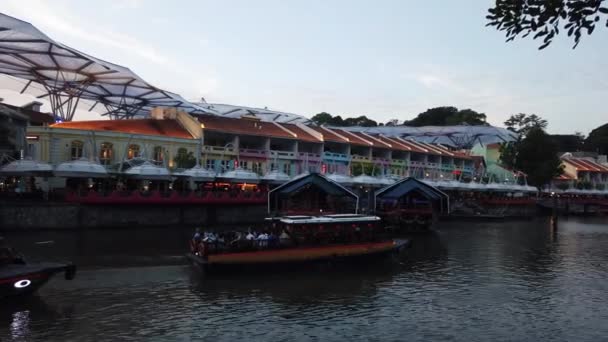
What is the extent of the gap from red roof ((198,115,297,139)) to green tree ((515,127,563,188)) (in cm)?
4013

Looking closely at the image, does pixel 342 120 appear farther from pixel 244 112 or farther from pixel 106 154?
pixel 106 154

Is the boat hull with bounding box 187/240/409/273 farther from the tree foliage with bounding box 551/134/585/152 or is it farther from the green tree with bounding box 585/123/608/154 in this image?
the tree foliage with bounding box 551/134/585/152

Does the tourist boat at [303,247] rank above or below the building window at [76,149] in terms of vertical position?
below

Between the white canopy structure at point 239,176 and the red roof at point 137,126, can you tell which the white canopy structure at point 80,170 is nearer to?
the red roof at point 137,126

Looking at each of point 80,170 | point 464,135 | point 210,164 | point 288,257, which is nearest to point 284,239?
point 288,257

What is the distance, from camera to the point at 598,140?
137m

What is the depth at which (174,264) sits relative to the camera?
27.0 meters

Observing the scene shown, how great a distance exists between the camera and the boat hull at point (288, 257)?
79.5 ft

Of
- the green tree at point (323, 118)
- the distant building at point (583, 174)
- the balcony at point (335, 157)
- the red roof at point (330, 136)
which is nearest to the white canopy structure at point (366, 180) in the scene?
the balcony at point (335, 157)

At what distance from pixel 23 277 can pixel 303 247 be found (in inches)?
471

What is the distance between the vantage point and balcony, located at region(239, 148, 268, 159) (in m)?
61.1

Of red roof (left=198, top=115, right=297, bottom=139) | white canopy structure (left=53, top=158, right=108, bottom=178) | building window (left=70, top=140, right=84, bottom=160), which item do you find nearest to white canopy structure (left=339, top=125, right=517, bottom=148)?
red roof (left=198, top=115, right=297, bottom=139)

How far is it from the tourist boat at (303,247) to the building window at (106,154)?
27.9 m

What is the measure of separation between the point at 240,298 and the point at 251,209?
31.1 meters
